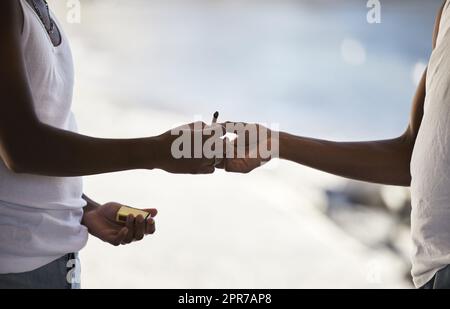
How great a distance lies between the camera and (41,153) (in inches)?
27.4

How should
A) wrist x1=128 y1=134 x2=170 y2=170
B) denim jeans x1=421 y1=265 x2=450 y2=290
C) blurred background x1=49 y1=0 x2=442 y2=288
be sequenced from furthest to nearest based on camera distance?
blurred background x1=49 y1=0 x2=442 y2=288, wrist x1=128 y1=134 x2=170 y2=170, denim jeans x1=421 y1=265 x2=450 y2=290

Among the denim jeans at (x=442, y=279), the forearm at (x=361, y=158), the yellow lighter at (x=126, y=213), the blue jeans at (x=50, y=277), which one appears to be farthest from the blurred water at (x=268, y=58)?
the denim jeans at (x=442, y=279)

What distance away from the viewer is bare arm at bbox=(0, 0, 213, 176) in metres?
0.65

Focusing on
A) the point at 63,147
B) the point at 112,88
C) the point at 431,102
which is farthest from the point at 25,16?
the point at 112,88

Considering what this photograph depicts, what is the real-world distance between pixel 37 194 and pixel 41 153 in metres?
0.07

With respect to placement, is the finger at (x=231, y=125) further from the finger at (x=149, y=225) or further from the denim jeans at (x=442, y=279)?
the denim jeans at (x=442, y=279)

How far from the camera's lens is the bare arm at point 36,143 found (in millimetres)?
653

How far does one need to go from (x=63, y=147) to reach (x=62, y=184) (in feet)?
0.26

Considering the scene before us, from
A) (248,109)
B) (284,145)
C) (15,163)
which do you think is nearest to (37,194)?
(15,163)

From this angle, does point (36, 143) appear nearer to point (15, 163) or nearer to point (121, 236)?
point (15, 163)

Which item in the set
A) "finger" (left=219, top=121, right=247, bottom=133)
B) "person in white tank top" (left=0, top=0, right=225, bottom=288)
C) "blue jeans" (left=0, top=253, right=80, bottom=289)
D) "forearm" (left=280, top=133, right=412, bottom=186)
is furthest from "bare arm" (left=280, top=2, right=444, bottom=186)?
"blue jeans" (left=0, top=253, right=80, bottom=289)

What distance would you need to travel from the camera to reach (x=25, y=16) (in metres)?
0.69

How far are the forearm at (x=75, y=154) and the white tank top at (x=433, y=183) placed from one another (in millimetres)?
343

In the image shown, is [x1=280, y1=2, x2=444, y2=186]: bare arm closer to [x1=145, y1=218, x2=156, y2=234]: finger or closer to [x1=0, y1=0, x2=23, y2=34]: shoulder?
[x1=145, y1=218, x2=156, y2=234]: finger
